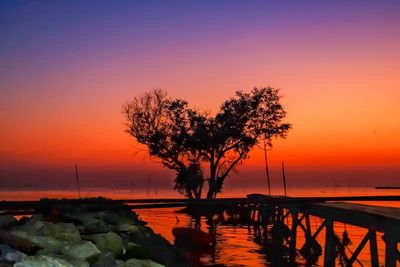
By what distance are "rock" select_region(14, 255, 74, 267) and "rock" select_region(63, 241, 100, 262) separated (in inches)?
53.9

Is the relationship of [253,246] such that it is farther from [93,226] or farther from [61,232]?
[61,232]

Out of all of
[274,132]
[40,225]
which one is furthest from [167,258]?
[274,132]

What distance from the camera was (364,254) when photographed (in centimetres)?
2509

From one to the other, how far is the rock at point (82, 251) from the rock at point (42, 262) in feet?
4.49

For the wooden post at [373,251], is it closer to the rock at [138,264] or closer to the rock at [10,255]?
the rock at [138,264]

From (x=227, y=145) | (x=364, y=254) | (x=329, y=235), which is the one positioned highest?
(x=227, y=145)

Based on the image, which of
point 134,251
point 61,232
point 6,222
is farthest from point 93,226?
point 6,222

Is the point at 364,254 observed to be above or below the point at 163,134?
below

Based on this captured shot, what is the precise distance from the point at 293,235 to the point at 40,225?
17141 mm

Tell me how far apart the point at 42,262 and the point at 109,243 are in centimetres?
366

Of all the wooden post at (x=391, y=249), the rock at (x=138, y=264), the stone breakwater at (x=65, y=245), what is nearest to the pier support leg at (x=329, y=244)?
the wooden post at (x=391, y=249)

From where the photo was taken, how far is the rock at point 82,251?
30.2ft

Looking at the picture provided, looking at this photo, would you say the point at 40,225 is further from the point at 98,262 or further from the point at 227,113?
the point at 227,113

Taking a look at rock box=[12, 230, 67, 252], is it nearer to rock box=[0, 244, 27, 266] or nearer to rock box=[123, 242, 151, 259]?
rock box=[0, 244, 27, 266]
